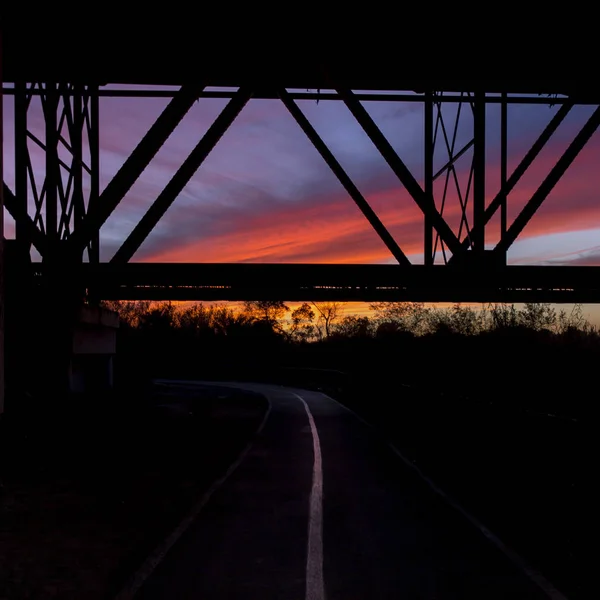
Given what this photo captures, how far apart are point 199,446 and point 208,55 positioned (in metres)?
9.92

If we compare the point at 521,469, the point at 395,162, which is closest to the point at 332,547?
the point at 521,469

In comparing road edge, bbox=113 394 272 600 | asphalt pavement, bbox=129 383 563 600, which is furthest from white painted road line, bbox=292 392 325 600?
road edge, bbox=113 394 272 600

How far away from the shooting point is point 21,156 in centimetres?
1141

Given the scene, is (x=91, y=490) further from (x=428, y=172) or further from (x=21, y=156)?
(x=428, y=172)

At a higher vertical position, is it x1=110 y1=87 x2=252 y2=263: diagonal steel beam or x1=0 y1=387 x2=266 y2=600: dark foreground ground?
x1=110 y1=87 x2=252 y2=263: diagonal steel beam

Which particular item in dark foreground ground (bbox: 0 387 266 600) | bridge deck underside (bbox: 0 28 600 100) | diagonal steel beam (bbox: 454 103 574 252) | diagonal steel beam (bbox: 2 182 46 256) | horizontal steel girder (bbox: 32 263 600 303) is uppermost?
bridge deck underside (bbox: 0 28 600 100)

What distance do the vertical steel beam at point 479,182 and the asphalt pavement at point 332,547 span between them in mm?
3899

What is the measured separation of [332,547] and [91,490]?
182 inches

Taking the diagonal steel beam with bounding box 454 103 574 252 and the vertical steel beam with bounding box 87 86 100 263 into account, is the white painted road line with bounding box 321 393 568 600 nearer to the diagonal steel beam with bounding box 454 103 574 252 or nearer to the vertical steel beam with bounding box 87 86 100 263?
the diagonal steel beam with bounding box 454 103 574 252

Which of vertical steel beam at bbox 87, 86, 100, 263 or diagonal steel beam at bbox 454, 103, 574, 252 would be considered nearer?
diagonal steel beam at bbox 454, 103, 574, 252

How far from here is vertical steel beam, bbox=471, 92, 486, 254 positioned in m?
10.9

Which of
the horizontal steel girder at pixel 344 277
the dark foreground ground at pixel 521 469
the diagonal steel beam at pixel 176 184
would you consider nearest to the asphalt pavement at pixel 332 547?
the dark foreground ground at pixel 521 469

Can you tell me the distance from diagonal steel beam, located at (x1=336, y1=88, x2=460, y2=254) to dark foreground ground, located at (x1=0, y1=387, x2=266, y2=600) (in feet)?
17.2

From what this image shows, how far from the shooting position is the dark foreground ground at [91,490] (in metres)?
6.96
